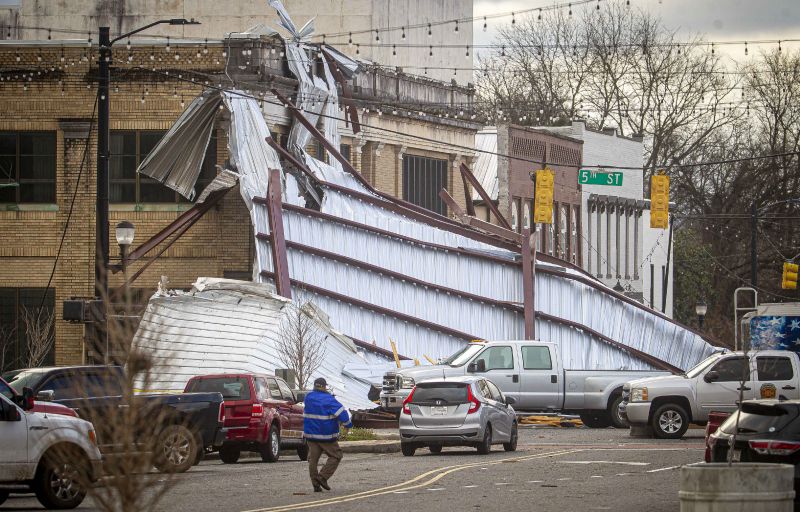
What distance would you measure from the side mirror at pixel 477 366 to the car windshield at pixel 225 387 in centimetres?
793

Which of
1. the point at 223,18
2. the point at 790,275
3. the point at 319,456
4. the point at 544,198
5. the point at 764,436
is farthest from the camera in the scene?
the point at 790,275

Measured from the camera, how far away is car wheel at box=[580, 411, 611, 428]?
1449 inches

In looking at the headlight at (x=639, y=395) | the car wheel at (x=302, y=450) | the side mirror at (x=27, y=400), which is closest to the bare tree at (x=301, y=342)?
the car wheel at (x=302, y=450)

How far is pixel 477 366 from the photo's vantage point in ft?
111

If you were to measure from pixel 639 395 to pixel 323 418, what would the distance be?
1152cm

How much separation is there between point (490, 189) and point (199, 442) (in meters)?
36.4

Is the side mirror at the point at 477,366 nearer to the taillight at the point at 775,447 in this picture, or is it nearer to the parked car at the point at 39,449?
the parked car at the point at 39,449

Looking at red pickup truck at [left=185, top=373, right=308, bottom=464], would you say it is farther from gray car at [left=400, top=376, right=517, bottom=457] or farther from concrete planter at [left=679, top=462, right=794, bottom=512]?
concrete planter at [left=679, top=462, right=794, bottom=512]

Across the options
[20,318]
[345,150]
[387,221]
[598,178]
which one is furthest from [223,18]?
[20,318]

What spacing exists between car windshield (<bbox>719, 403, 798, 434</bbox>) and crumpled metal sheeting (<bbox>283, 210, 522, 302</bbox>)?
23.4 meters

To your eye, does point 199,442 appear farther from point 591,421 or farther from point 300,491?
point 591,421

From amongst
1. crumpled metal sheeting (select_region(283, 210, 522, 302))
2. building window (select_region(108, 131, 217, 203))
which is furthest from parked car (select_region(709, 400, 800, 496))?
building window (select_region(108, 131, 217, 203))

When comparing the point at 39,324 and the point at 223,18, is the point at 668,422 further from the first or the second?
the point at 223,18

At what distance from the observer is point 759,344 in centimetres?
3391
